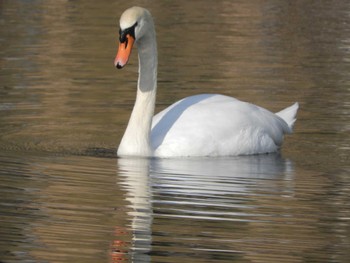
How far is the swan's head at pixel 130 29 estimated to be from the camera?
1202cm

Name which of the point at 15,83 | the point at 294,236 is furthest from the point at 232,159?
the point at 15,83

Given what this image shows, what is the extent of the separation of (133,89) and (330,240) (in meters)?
6.98

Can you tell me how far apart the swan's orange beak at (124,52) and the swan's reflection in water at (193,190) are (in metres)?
0.86

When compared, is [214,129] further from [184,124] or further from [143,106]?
[143,106]

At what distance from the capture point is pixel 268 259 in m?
8.97

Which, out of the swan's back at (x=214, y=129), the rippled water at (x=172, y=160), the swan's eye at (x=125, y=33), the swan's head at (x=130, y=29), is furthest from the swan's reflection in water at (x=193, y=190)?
the swan's eye at (x=125, y=33)

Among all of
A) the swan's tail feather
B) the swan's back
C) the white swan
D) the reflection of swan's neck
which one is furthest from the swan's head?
the swan's tail feather

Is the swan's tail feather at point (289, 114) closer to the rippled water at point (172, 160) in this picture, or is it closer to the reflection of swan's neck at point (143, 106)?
the rippled water at point (172, 160)

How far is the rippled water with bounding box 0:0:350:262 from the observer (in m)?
9.50

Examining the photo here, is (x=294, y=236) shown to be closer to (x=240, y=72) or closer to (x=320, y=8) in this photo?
(x=240, y=72)

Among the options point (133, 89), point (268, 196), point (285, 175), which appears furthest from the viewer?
point (133, 89)

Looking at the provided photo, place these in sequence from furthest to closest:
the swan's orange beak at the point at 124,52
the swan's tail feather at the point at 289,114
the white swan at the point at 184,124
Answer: the swan's tail feather at the point at 289,114
the white swan at the point at 184,124
the swan's orange beak at the point at 124,52

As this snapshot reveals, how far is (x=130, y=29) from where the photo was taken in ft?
40.4

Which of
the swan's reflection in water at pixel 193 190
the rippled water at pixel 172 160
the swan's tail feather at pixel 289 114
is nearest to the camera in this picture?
the rippled water at pixel 172 160
